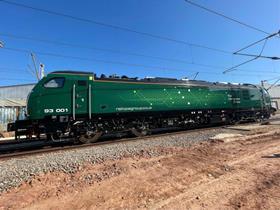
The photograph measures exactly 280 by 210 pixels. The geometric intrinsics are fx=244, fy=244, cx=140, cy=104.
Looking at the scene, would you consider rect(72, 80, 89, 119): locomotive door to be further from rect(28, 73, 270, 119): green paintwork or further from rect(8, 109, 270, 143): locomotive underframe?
rect(8, 109, 270, 143): locomotive underframe

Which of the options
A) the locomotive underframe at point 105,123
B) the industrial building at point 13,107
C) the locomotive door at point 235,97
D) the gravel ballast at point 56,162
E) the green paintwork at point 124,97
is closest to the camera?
the gravel ballast at point 56,162

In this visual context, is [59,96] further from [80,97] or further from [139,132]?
[139,132]

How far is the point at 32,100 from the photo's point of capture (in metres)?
11.7

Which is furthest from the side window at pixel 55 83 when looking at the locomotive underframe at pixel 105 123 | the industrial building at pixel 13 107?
the industrial building at pixel 13 107

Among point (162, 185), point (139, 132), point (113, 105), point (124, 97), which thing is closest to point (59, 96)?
point (113, 105)

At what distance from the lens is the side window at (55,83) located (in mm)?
11977

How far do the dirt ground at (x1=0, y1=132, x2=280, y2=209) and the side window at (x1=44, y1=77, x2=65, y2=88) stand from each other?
18.7 feet

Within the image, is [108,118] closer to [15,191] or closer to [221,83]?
[15,191]

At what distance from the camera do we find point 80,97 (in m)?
12.6

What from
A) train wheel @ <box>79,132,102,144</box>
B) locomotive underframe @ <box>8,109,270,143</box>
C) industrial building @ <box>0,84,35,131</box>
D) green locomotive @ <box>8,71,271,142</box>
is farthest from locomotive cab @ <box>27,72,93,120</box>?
industrial building @ <box>0,84,35,131</box>

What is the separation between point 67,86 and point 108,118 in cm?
282

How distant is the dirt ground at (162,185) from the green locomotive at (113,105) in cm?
486

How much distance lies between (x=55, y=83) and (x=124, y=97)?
3.99 meters

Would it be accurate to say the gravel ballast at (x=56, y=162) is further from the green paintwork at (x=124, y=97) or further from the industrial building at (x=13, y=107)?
the industrial building at (x=13, y=107)
